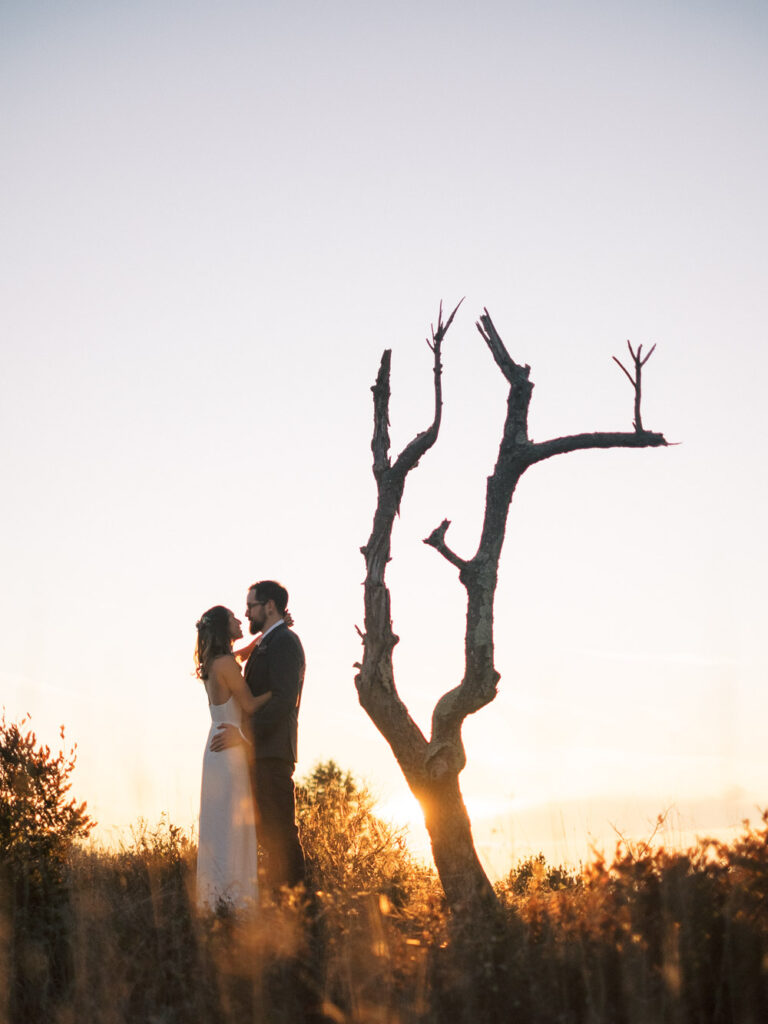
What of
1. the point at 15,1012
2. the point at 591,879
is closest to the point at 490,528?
the point at 591,879

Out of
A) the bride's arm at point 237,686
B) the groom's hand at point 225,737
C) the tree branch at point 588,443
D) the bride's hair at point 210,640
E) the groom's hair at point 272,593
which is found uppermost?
the tree branch at point 588,443

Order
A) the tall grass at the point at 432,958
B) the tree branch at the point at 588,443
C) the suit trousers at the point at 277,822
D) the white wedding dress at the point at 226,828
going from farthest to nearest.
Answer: the tree branch at the point at 588,443 → the suit trousers at the point at 277,822 → the white wedding dress at the point at 226,828 → the tall grass at the point at 432,958

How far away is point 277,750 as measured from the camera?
927 cm

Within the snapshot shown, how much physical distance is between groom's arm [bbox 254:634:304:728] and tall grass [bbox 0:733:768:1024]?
1.72 meters

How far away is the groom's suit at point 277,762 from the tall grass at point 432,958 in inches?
33.6

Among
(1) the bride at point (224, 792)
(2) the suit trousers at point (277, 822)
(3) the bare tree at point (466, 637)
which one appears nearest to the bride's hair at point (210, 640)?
(1) the bride at point (224, 792)

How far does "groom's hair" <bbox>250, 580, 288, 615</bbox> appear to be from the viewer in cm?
991

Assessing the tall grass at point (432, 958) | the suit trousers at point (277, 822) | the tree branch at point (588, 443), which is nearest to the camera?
the tall grass at point (432, 958)

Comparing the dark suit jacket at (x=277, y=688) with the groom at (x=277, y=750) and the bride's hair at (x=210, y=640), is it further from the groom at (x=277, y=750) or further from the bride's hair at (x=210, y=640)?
the bride's hair at (x=210, y=640)

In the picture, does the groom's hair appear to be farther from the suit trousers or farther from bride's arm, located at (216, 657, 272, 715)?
the suit trousers

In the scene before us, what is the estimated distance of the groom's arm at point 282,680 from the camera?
368 inches

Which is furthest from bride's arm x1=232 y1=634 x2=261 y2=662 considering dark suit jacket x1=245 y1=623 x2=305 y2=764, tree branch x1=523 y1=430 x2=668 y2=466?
tree branch x1=523 y1=430 x2=668 y2=466

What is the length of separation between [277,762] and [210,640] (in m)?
1.25

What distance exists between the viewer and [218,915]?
320 inches
